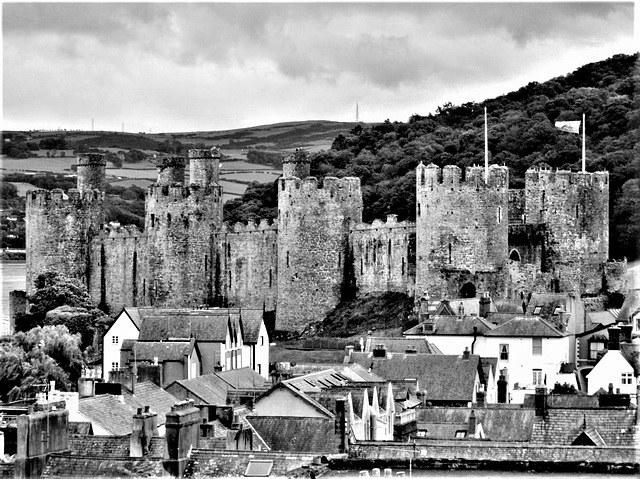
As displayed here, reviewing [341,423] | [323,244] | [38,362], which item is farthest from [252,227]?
[341,423]

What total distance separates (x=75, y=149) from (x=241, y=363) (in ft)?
162

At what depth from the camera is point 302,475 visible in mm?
20453

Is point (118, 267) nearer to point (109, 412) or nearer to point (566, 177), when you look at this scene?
point (566, 177)

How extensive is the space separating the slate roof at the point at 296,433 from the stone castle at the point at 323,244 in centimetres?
2820

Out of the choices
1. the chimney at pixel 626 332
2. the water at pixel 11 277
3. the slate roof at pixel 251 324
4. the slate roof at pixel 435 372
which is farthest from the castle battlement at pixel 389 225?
the water at pixel 11 277

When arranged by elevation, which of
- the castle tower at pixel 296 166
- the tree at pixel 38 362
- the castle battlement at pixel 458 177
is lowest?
the tree at pixel 38 362

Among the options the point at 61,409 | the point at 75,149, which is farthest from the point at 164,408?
the point at 75,149

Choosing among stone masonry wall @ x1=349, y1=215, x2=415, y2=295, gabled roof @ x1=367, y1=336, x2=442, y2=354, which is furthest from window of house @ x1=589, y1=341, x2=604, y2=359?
stone masonry wall @ x1=349, y1=215, x2=415, y2=295

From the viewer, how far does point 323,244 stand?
5847 cm

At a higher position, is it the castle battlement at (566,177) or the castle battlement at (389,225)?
the castle battlement at (566,177)

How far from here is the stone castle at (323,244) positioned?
180 feet

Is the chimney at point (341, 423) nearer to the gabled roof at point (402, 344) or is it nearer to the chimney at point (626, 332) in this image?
the gabled roof at point (402, 344)

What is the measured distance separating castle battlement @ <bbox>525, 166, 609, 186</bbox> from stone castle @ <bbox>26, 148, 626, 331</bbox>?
0.04 metres

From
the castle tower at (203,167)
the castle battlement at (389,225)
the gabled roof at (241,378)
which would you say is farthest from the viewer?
the castle tower at (203,167)
